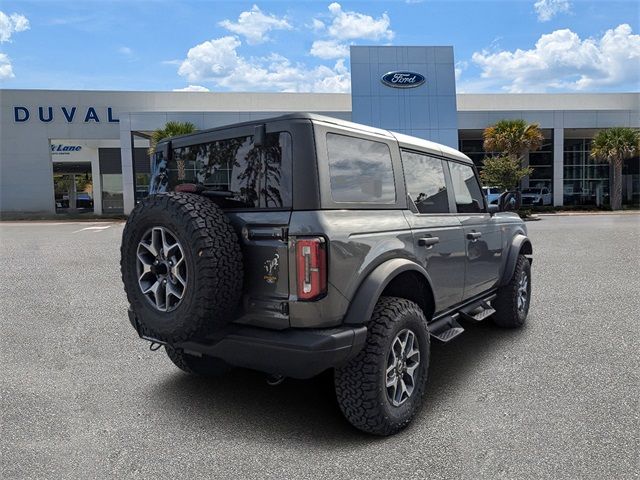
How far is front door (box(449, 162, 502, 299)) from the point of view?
A: 439 centimetres

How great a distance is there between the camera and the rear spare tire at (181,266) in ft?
9.14

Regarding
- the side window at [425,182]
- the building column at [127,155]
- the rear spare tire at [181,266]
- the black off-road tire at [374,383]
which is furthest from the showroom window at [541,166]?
the rear spare tire at [181,266]

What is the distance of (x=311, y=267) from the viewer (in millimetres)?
2803

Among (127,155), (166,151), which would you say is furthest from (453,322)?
(127,155)

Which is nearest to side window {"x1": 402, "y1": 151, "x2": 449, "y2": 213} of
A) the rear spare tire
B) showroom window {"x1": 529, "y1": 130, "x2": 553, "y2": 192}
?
the rear spare tire

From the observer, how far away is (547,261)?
10500mm

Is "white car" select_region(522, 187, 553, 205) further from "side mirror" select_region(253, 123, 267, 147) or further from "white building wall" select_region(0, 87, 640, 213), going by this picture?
"side mirror" select_region(253, 123, 267, 147)

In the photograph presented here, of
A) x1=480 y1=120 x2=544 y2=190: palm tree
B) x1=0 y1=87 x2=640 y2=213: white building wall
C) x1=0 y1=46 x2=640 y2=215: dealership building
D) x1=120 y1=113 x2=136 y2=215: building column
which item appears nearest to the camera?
x1=480 y1=120 x2=544 y2=190: palm tree

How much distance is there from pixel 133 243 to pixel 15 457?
4.68 feet

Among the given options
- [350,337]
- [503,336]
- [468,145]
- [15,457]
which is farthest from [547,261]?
[468,145]

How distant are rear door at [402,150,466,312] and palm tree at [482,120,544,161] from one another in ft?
85.5

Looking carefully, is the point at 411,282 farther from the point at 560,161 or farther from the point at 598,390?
the point at 560,161

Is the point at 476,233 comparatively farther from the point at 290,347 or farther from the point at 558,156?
the point at 558,156

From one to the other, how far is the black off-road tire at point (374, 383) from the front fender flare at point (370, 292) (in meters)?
0.16
